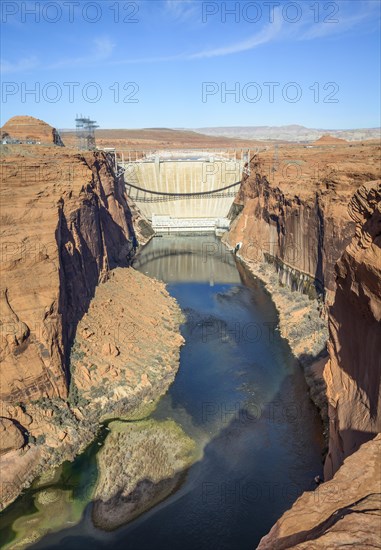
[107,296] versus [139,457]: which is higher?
[107,296]

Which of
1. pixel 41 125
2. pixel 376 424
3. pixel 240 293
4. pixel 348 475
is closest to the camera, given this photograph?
pixel 348 475

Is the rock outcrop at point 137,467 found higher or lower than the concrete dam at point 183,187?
lower

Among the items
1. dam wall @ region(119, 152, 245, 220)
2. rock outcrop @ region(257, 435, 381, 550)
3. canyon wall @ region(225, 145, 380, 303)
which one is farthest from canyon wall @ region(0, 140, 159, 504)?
dam wall @ region(119, 152, 245, 220)

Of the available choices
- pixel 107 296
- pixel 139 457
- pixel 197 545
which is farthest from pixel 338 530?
pixel 107 296

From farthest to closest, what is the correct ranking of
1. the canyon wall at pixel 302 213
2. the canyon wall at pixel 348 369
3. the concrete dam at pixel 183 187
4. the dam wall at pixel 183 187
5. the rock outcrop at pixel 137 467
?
1. the dam wall at pixel 183 187
2. the concrete dam at pixel 183 187
3. the canyon wall at pixel 302 213
4. the rock outcrop at pixel 137 467
5. the canyon wall at pixel 348 369

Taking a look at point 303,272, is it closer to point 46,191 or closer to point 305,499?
point 46,191

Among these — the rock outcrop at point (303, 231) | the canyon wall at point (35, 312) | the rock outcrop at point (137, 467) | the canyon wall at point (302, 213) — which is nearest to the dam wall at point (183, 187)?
the canyon wall at point (302, 213)

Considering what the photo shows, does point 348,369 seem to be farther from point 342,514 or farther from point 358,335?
point 342,514

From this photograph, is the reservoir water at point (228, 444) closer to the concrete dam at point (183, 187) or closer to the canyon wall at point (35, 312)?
the canyon wall at point (35, 312)
